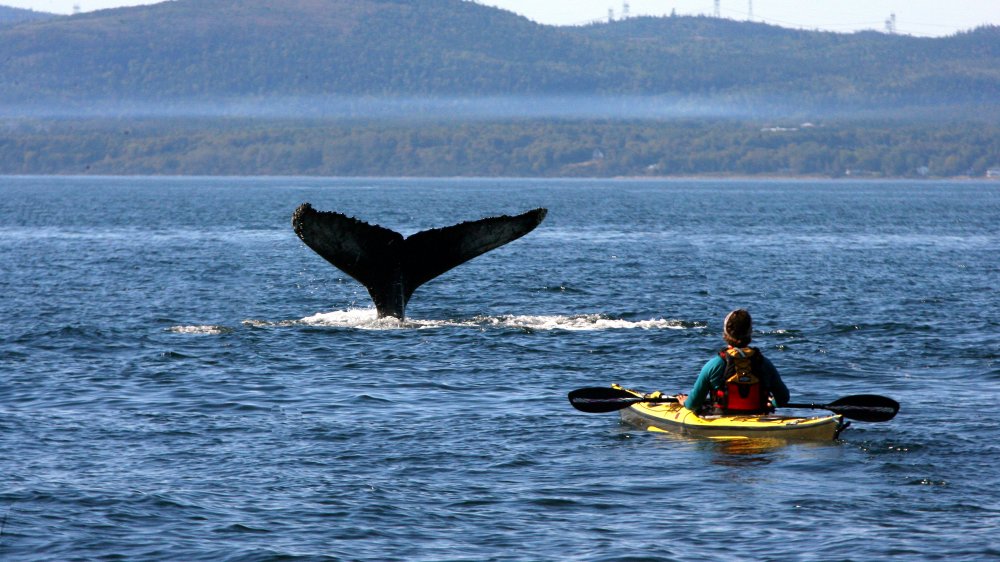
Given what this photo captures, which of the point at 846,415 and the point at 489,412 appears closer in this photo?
the point at 846,415

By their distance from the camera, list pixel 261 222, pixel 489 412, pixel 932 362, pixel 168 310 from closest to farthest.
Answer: pixel 489 412 → pixel 932 362 → pixel 168 310 → pixel 261 222

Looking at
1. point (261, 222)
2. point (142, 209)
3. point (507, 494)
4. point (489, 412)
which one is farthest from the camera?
point (142, 209)

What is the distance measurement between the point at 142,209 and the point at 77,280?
6144 cm

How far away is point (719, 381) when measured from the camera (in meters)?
14.3

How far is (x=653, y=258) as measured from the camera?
155 ft

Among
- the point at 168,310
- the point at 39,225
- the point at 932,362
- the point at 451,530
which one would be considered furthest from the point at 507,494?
the point at 39,225

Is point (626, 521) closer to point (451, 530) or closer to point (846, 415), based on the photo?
point (451, 530)

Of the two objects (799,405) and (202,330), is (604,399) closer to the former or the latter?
(799,405)

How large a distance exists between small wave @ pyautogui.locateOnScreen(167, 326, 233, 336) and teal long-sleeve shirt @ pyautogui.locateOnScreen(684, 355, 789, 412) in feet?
37.2

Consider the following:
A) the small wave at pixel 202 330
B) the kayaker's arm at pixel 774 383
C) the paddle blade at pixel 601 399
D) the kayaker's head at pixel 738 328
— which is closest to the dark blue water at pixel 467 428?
the small wave at pixel 202 330

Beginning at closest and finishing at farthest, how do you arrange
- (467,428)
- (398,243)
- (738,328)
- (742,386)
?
(738,328), (742,386), (467,428), (398,243)

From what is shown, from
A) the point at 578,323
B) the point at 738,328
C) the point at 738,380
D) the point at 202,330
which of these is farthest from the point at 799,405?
the point at 202,330

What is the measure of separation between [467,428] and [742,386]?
124 inches

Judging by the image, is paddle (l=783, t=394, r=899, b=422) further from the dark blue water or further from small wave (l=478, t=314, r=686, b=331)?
small wave (l=478, t=314, r=686, b=331)
